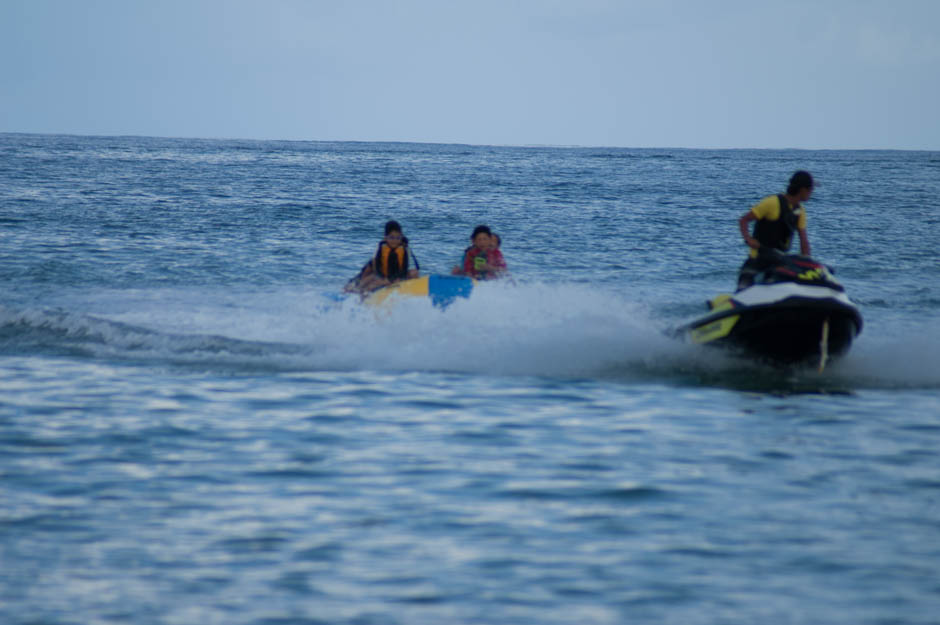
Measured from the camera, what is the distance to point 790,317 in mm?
8617

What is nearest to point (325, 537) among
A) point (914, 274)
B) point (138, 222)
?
point (914, 274)

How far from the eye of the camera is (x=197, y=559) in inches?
190

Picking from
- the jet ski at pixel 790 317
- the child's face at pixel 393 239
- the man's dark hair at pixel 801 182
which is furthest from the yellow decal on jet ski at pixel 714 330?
the child's face at pixel 393 239

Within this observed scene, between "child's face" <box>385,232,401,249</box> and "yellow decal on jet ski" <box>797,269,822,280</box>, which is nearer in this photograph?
"yellow decal on jet ski" <box>797,269,822,280</box>

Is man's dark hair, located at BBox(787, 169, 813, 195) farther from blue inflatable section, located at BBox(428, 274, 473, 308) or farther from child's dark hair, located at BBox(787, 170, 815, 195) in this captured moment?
blue inflatable section, located at BBox(428, 274, 473, 308)

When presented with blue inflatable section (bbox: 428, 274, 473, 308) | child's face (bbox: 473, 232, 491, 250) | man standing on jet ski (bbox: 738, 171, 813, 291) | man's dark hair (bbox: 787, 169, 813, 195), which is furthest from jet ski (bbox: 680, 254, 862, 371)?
child's face (bbox: 473, 232, 491, 250)

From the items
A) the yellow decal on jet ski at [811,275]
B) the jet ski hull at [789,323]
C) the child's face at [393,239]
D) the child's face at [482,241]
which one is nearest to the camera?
the jet ski hull at [789,323]

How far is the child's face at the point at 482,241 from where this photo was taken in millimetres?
11758

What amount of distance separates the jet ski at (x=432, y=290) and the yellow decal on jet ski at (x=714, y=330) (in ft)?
8.29

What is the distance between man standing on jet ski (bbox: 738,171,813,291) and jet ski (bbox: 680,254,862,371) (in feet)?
0.52

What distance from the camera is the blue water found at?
4.52 m

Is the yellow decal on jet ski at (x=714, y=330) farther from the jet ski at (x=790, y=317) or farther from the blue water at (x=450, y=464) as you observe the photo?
the blue water at (x=450, y=464)

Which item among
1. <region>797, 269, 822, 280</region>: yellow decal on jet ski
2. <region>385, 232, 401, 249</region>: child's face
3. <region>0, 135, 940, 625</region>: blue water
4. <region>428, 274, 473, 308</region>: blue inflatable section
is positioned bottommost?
<region>0, 135, 940, 625</region>: blue water

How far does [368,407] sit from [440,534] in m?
2.80
